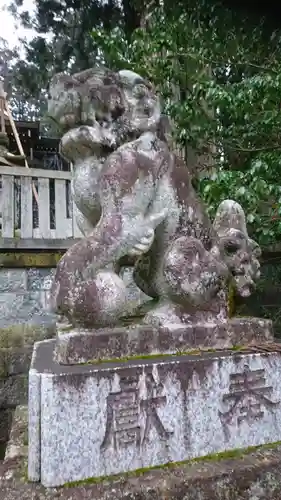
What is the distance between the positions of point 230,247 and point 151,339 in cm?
61

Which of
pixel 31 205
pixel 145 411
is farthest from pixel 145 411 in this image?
pixel 31 205

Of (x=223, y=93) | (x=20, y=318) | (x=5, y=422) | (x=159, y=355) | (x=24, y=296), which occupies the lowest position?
(x=5, y=422)

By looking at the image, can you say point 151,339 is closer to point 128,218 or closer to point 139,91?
point 128,218

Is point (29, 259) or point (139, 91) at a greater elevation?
point (139, 91)

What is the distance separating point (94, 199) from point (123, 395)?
0.75 metres

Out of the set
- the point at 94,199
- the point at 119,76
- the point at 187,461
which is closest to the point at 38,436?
the point at 187,461

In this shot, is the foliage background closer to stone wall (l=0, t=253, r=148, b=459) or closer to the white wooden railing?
the white wooden railing

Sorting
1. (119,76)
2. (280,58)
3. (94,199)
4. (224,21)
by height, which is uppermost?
(224,21)

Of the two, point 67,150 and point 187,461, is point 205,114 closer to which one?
point 67,150

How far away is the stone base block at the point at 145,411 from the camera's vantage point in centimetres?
113

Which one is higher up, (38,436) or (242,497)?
(38,436)

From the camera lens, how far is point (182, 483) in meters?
1.15

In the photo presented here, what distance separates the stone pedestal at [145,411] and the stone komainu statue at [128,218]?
20 cm

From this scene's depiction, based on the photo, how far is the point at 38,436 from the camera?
1.15 meters
